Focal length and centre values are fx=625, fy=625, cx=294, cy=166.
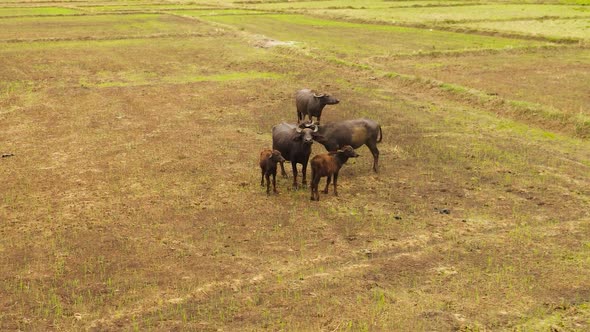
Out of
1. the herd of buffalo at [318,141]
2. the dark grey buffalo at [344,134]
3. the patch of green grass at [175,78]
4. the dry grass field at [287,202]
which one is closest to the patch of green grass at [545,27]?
the dry grass field at [287,202]

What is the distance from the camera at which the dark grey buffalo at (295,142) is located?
14031mm

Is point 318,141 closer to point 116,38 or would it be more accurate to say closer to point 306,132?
point 306,132

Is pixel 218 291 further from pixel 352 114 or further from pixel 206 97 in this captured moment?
pixel 206 97

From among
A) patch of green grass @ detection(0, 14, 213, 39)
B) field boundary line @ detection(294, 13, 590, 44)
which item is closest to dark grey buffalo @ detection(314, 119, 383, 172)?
field boundary line @ detection(294, 13, 590, 44)

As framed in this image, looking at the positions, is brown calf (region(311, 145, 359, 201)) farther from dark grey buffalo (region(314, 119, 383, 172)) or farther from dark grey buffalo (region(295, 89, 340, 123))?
dark grey buffalo (region(295, 89, 340, 123))

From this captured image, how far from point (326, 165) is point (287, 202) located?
3.85 ft

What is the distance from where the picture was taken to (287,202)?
13641 mm

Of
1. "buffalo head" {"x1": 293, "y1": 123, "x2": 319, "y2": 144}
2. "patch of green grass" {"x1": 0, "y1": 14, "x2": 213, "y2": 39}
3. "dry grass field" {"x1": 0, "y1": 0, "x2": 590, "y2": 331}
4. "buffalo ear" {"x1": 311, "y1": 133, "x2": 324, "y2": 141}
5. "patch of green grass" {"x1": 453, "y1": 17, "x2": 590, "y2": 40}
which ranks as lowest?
"patch of green grass" {"x1": 0, "y1": 14, "x2": 213, "y2": 39}

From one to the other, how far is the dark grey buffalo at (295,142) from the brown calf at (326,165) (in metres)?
0.57

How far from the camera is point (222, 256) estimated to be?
11.2 m

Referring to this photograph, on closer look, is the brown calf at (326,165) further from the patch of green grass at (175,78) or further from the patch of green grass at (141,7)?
the patch of green grass at (141,7)

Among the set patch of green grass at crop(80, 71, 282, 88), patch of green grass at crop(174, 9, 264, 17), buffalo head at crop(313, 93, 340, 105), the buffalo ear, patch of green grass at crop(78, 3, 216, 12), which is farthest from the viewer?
patch of green grass at crop(78, 3, 216, 12)

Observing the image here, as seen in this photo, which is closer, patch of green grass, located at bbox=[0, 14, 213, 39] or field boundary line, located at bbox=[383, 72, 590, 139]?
field boundary line, located at bbox=[383, 72, 590, 139]

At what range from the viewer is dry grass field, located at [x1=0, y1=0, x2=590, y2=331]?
9617 millimetres
